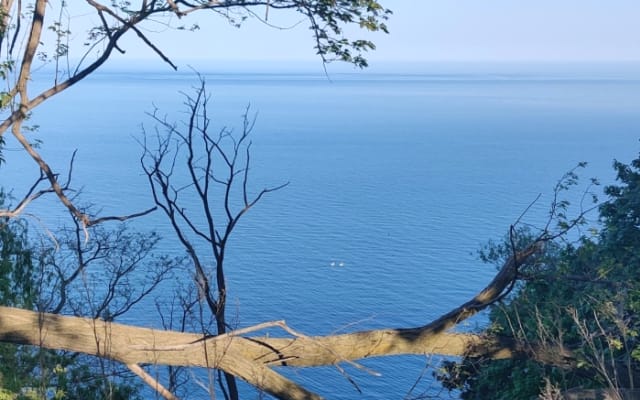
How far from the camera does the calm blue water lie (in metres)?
27.2

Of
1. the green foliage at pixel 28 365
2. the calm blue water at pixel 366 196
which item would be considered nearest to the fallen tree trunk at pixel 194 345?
the calm blue water at pixel 366 196

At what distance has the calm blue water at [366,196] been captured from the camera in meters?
27.2

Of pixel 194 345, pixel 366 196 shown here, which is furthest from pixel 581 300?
pixel 366 196

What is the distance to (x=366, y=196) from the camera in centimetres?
4378

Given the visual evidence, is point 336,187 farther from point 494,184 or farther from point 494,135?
point 494,135

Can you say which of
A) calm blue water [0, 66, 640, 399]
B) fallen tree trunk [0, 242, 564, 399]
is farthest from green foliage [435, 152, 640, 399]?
fallen tree trunk [0, 242, 564, 399]

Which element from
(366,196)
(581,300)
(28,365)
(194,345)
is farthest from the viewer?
(366,196)

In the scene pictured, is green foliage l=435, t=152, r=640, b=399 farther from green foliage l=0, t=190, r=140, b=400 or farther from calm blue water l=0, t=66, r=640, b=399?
green foliage l=0, t=190, r=140, b=400

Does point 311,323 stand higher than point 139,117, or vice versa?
point 139,117

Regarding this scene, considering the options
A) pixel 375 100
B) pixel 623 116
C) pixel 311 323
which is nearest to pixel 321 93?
pixel 375 100

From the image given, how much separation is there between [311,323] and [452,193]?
68.6ft

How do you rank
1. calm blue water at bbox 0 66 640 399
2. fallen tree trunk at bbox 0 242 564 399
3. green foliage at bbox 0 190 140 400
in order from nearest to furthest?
fallen tree trunk at bbox 0 242 564 399
green foliage at bbox 0 190 140 400
calm blue water at bbox 0 66 640 399

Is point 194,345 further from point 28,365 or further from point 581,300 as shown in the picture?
point 581,300

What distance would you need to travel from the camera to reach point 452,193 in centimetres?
4406
